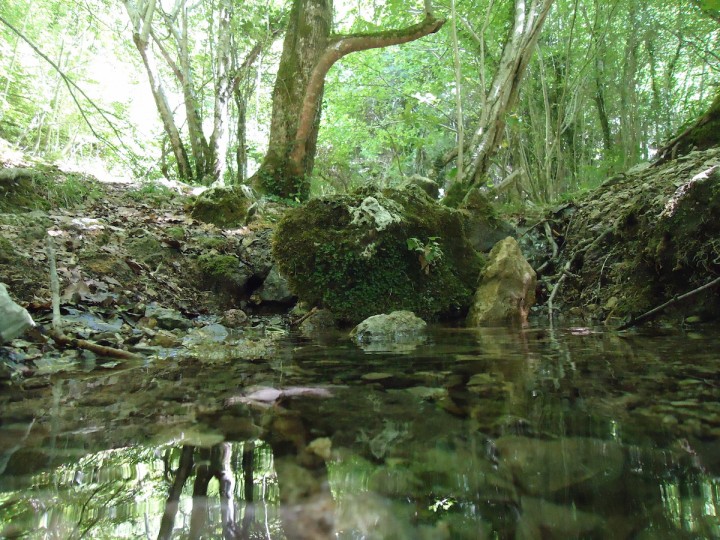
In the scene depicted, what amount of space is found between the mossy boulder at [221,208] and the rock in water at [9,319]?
5.03 metres

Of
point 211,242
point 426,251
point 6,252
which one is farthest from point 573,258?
point 6,252

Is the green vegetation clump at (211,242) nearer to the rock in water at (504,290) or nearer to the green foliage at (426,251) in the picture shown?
the green foliage at (426,251)

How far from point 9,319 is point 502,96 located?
25.1ft

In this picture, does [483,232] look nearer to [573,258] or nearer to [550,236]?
[550,236]

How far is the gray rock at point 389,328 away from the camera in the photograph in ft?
11.3

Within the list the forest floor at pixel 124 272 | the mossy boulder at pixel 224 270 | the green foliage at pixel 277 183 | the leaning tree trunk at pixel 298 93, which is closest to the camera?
the forest floor at pixel 124 272

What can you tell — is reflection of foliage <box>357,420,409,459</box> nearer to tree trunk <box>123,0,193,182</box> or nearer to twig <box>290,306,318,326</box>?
twig <box>290,306,318,326</box>

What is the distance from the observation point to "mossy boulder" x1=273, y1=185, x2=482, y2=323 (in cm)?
464

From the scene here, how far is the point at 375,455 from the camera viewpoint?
3.19 feet

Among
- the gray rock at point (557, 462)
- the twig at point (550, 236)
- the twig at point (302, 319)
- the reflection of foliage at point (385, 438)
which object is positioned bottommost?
the gray rock at point (557, 462)

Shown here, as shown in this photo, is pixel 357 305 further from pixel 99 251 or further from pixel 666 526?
pixel 666 526

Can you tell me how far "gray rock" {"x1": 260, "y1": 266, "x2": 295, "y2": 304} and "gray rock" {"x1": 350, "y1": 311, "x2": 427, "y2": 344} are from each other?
1.96m

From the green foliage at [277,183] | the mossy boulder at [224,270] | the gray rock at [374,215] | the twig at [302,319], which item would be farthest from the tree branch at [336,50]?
the twig at [302,319]

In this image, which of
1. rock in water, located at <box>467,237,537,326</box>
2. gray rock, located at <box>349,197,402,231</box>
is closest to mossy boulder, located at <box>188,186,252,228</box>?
gray rock, located at <box>349,197,402,231</box>
